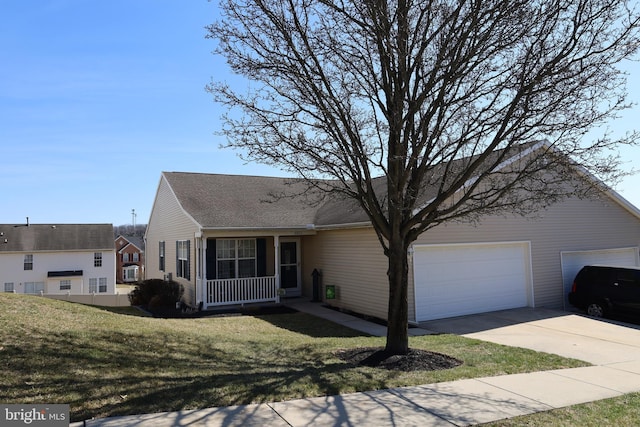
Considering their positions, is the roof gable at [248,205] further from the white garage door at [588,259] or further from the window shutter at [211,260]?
the white garage door at [588,259]

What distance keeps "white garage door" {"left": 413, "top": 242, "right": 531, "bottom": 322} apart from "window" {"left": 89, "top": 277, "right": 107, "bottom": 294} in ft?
108

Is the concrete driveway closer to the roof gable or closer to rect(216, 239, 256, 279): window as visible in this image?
the roof gable

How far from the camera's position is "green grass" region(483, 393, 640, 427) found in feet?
15.9

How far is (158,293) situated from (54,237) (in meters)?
25.3

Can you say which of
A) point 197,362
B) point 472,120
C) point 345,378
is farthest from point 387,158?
point 197,362

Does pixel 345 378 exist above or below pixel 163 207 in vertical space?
below

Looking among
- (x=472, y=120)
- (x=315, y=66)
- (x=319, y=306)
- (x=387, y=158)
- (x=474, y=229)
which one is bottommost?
(x=319, y=306)

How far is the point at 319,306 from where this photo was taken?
15898mm

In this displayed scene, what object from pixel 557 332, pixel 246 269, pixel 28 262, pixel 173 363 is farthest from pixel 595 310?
pixel 28 262

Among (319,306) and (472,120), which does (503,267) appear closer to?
(319,306)

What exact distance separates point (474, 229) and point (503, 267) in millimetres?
1834

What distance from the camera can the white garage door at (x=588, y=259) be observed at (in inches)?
612

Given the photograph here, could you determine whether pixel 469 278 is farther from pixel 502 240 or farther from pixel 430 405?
pixel 430 405

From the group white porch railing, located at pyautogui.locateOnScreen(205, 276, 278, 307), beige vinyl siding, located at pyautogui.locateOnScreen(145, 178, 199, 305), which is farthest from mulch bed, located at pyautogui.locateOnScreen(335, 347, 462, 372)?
beige vinyl siding, located at pyautogui.locateOnScreen(145, 178, 199, 305)
